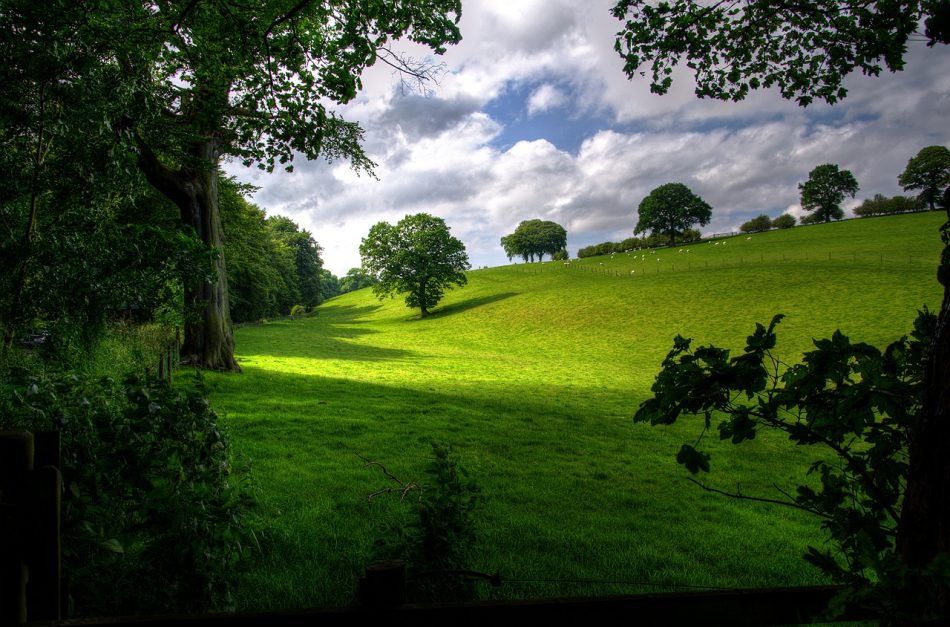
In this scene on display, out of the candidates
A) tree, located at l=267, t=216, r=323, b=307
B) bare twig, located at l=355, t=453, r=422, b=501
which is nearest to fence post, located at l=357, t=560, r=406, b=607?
bare twig, located at l=355, t=453, r=422, b=501

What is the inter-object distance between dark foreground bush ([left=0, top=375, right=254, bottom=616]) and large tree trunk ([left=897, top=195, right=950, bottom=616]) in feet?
11.7

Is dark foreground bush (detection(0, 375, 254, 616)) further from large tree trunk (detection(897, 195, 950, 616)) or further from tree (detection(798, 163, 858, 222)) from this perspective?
tree (detection(798, 163, 858, 222))

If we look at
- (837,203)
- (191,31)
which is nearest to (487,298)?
(191,31)

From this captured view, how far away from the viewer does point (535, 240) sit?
409 feet

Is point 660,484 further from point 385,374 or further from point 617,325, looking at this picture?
point 617,325

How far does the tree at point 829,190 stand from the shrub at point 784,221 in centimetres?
907

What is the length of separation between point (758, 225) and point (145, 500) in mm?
113213

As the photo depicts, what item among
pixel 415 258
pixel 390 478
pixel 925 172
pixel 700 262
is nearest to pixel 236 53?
pixel 390 478

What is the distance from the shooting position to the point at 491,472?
8.88 metres

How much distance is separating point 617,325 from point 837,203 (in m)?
88.0

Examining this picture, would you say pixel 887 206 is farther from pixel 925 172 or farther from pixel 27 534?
pixel 27 534

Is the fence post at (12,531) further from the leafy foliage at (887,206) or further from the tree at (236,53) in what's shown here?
the leafy foliage at (887,206)

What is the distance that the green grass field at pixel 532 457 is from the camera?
5184 millimetres

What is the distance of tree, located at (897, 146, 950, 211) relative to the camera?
8023 cm
